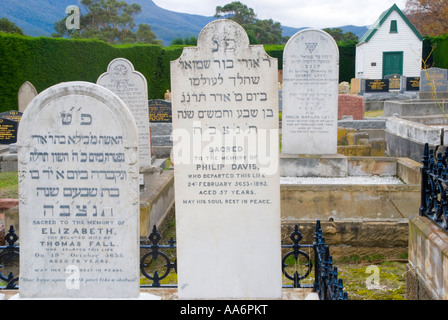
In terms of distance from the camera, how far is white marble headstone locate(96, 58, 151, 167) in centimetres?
804

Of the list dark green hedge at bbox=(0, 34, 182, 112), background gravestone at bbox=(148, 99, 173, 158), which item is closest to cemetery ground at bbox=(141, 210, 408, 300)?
background gravestone at bbox=(148, 99, 173, 158)

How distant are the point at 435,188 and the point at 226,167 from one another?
184cm

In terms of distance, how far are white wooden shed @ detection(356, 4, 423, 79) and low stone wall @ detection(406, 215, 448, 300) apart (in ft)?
109

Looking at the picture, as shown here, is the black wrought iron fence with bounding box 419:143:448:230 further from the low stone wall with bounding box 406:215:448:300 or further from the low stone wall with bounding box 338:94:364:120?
the low stone wall with bounding box 338:94:364:120

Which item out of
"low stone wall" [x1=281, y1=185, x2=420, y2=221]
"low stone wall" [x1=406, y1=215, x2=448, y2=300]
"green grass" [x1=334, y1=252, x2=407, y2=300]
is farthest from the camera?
"low stone wall" [x1=281, y1=185, x2=420, y2=221]

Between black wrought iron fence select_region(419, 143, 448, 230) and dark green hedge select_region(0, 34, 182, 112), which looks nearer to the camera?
black wrought iron fence select_region(419, 143, 448, 230)

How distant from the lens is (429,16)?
44.6m

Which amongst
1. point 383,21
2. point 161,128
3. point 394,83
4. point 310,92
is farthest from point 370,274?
point 383,21

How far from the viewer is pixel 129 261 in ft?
11.6

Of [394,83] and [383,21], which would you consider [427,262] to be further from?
[383,21]

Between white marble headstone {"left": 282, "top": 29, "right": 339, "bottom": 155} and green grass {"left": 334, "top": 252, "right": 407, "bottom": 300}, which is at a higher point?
white marble headstone {"left": 282, "top": 29, "right": 339, "bottom": 155}

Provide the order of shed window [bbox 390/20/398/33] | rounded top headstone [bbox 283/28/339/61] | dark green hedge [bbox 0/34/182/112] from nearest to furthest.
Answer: rounded top headstone [bbox 283/28/339/61], dark green hedge [bbox 0/34/182/112], shed window [bbox 390/20/398/33]

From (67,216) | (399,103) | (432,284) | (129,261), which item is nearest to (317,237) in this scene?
(432,284)

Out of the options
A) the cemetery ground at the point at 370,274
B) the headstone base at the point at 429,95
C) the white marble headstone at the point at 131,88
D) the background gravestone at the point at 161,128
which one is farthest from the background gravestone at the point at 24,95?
the headstone base at the point at 429,95
